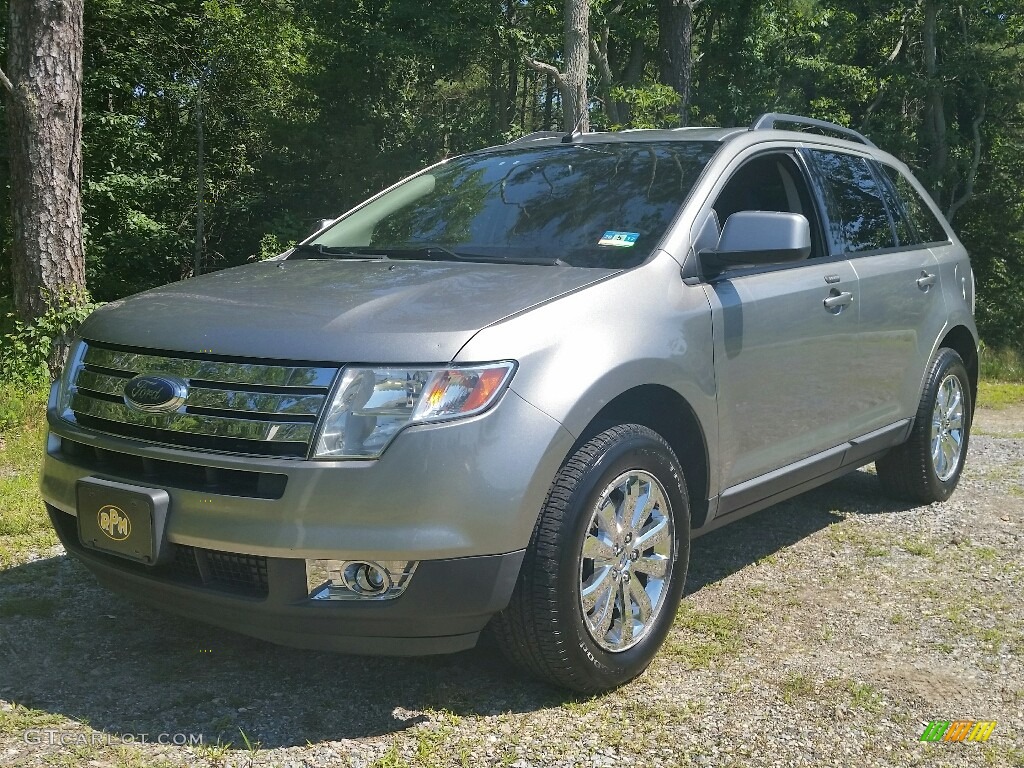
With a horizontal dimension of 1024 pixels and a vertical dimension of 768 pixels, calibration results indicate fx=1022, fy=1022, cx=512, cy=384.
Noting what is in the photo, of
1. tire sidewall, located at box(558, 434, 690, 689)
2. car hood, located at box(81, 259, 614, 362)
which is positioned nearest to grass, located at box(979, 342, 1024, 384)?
tire sidewall, located at box(558, 434, 690, 689)

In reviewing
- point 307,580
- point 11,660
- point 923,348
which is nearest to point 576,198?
point 307,580

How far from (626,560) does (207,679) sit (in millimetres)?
1402

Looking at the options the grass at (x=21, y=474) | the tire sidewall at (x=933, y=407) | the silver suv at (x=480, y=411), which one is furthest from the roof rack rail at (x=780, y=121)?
the grass at (x=21, y=474)

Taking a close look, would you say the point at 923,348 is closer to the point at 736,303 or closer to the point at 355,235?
the point at 736,303

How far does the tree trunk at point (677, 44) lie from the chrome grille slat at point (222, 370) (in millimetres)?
19263

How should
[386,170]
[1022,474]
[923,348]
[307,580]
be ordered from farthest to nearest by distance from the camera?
[386,170] < [1022,474] < [923,348] < [307,580]

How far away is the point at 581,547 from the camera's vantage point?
2984mm

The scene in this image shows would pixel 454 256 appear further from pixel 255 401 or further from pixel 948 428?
pixel 948 428

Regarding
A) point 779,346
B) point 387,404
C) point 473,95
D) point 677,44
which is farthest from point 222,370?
point 473,95

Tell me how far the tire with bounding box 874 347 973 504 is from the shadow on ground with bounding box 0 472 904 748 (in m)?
2.84

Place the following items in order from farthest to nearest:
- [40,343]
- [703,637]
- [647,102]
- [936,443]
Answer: [647,102]
[40,343]
[936,443]
[703,637]

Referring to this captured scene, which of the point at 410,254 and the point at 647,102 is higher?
the point at 647,102

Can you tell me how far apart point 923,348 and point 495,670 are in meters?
Answer: 2.97

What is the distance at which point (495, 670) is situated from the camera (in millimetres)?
3385
